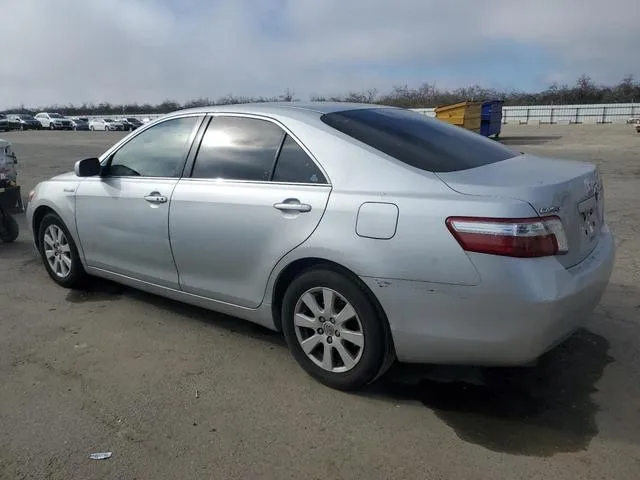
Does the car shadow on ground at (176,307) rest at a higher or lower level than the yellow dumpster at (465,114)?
lower

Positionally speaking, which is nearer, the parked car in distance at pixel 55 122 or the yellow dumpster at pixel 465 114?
the yellow dumpster at pixel 465 114

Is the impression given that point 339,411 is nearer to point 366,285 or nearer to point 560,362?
point 366,285

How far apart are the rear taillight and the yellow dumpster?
2390 centimetres

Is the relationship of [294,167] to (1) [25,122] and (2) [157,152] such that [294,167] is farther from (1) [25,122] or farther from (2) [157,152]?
(1) [25,122]

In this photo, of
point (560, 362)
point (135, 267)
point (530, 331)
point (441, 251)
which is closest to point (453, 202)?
point (441, 251)

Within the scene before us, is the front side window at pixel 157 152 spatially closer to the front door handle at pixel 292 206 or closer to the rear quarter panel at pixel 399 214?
the front door handle at pixel 292 206

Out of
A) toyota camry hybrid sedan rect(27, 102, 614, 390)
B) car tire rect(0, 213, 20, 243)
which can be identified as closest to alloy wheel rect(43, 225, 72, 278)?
toyota camry hybrid sedan rect(27, 102, 614, 390)

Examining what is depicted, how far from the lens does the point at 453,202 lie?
2877mm

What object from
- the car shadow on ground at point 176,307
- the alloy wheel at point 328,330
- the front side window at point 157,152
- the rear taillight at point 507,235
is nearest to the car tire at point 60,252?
the car shadow on ground at point 176,307

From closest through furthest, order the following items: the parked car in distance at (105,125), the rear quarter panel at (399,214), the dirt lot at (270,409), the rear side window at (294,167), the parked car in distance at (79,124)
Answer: the dirt lot at (270,409) < the rear quarter panel at (399,214) < the rear side window at (294,167) < the parked car in distance at (105,125) < the parked car in distance at (79,124)

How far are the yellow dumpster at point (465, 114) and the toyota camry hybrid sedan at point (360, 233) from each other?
23.1 metres

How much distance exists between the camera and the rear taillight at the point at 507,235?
274 centimetres

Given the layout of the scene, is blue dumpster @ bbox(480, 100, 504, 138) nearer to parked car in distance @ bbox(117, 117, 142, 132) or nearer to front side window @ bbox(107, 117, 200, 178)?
front side window @ bbox(107, 117, 200, 178)

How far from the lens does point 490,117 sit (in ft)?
91.6
